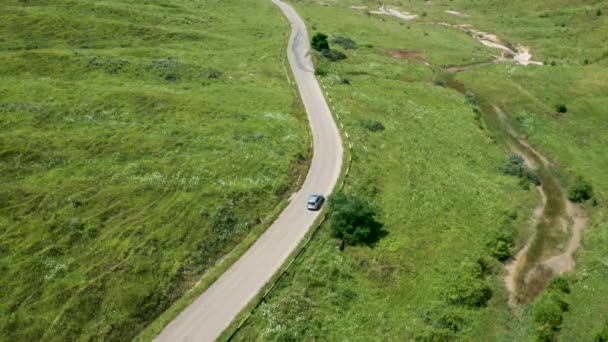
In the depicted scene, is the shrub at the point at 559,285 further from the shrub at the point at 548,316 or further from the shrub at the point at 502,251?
the shrub at the point at 502,251

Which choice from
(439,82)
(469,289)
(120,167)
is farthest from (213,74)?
(469,289)

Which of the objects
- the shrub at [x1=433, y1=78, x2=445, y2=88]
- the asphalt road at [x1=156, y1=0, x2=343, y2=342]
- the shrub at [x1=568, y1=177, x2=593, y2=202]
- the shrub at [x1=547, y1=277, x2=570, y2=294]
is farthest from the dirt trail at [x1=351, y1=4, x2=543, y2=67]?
the shrub at [x1=547, y1=277, x2=570, y2=294]

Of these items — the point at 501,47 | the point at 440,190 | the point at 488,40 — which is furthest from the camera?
the point at 488,40

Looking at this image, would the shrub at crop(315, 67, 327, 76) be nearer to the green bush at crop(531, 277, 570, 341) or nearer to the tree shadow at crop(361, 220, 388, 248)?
the tree shadow at crop(361, 220, 388, 248)

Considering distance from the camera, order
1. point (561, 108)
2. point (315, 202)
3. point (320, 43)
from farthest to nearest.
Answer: point (320, 43) < point (561, 108) < point (315, 202)

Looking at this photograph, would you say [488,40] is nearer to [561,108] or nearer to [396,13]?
[396,13]

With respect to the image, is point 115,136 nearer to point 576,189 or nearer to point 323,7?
point 576,189

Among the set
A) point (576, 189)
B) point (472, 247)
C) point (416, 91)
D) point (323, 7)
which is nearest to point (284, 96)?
point (416, 91)

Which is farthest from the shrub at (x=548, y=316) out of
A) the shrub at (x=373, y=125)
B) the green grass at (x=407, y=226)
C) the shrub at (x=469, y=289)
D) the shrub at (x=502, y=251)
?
the shrub at (x=373, y=125)
